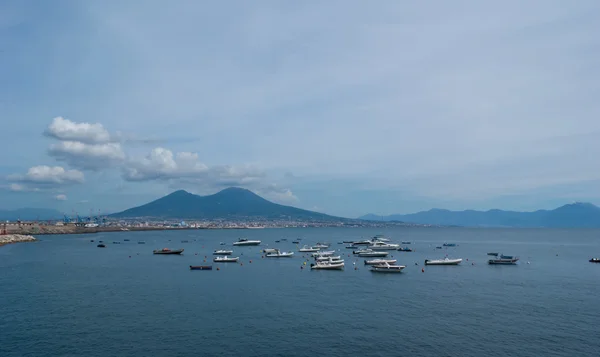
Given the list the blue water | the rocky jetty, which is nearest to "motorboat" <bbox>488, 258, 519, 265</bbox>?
the blue water

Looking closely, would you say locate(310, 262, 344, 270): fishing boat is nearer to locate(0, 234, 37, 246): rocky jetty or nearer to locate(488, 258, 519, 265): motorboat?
locate(488, 258, 519, 265): motorboat

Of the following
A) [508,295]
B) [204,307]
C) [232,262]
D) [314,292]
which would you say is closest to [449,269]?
[508,295]

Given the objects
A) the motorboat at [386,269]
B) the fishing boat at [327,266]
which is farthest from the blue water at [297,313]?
the fishing boat at [327,266]

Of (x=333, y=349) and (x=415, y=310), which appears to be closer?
(x=333, y=349)

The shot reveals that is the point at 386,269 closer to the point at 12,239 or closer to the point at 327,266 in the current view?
the point at 327,266

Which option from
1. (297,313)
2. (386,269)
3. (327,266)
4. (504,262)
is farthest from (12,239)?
(504,262)

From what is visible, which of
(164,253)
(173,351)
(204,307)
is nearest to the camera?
(173,351)

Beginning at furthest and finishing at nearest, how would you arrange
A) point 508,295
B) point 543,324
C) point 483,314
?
1. point 508,295
2. point 483,314
3. point 543,324

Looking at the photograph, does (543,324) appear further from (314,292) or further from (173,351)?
(173,351)
